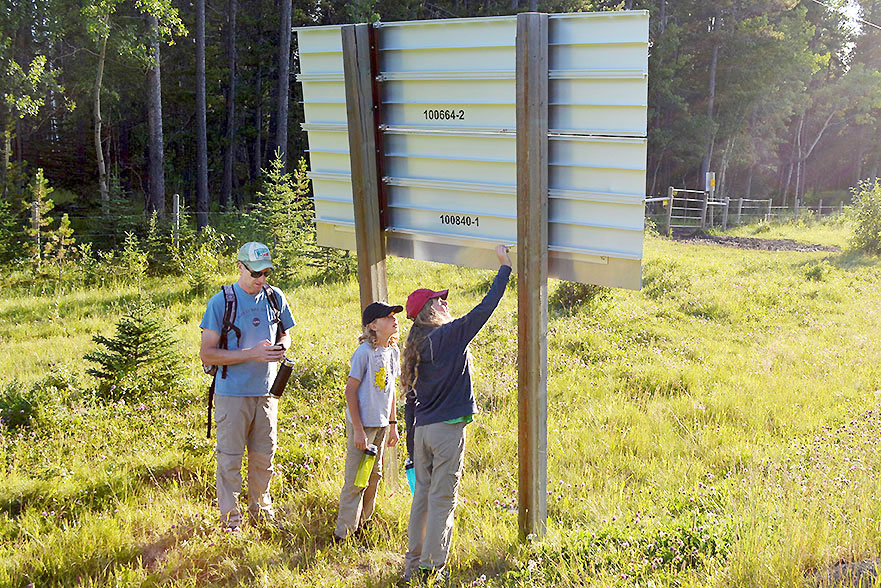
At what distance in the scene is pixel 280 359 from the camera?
486 cm

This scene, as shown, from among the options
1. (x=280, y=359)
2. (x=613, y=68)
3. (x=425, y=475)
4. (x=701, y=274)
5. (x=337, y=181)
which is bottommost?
(x=701, y=274)

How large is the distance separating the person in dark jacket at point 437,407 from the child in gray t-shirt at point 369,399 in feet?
1.31

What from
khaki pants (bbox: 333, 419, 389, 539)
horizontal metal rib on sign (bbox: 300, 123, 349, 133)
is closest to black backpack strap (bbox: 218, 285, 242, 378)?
khaki pants (bbox: 333, 419, 389, 539)

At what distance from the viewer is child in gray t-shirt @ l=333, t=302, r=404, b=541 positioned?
4.49 metres

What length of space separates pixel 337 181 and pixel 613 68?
224 centimetres

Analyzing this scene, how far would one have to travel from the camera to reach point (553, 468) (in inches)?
228

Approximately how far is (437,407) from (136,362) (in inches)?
178

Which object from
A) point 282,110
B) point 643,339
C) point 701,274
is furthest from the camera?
point 282,110

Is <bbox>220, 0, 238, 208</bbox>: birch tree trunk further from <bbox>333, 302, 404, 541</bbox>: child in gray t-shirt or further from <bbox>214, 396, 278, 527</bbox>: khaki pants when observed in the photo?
<bbox>333, 302, 404, 541</bbox>: child in gray t-shirt

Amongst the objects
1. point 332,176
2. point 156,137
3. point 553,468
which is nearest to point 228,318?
point 332,176

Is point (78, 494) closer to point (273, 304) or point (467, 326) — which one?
point (273, 304)

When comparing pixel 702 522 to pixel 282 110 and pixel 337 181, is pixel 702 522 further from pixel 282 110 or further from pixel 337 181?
pixel 282 110

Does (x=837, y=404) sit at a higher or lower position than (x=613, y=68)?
lower

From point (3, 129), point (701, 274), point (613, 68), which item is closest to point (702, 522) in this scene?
point (613, 68)
